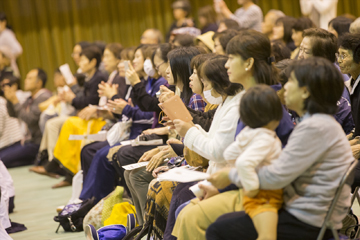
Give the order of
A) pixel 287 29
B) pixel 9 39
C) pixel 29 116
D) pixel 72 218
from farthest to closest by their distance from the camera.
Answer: pixel 9 39, pixel 29 116, pixel 287 29, pixel 72 218

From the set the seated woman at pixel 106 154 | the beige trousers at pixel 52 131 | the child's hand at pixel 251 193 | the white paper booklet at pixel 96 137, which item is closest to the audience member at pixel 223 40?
the seated woman at pixel 106 154

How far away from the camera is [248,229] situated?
184 centimetres

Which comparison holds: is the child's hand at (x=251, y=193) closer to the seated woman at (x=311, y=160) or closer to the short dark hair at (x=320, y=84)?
the seated woman at (x=311, y=160)

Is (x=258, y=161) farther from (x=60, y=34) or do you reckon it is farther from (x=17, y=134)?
(x=60, y=34)

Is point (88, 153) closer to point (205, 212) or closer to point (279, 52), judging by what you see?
point (279, 52)

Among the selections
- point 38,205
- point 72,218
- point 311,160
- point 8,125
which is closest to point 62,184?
point 38,205

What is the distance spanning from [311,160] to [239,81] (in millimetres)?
555

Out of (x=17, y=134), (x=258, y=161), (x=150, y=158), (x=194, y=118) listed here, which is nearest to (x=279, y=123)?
(x=258, y=161)

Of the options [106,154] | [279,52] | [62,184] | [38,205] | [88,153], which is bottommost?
[62,184]

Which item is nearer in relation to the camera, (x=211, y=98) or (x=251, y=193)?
(x=251, y=193)

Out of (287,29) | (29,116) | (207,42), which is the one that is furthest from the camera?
(29,116)

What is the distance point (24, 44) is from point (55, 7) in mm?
1004

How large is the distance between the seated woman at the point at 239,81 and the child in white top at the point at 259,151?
4.5 inches

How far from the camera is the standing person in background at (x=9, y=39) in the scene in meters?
8.59
